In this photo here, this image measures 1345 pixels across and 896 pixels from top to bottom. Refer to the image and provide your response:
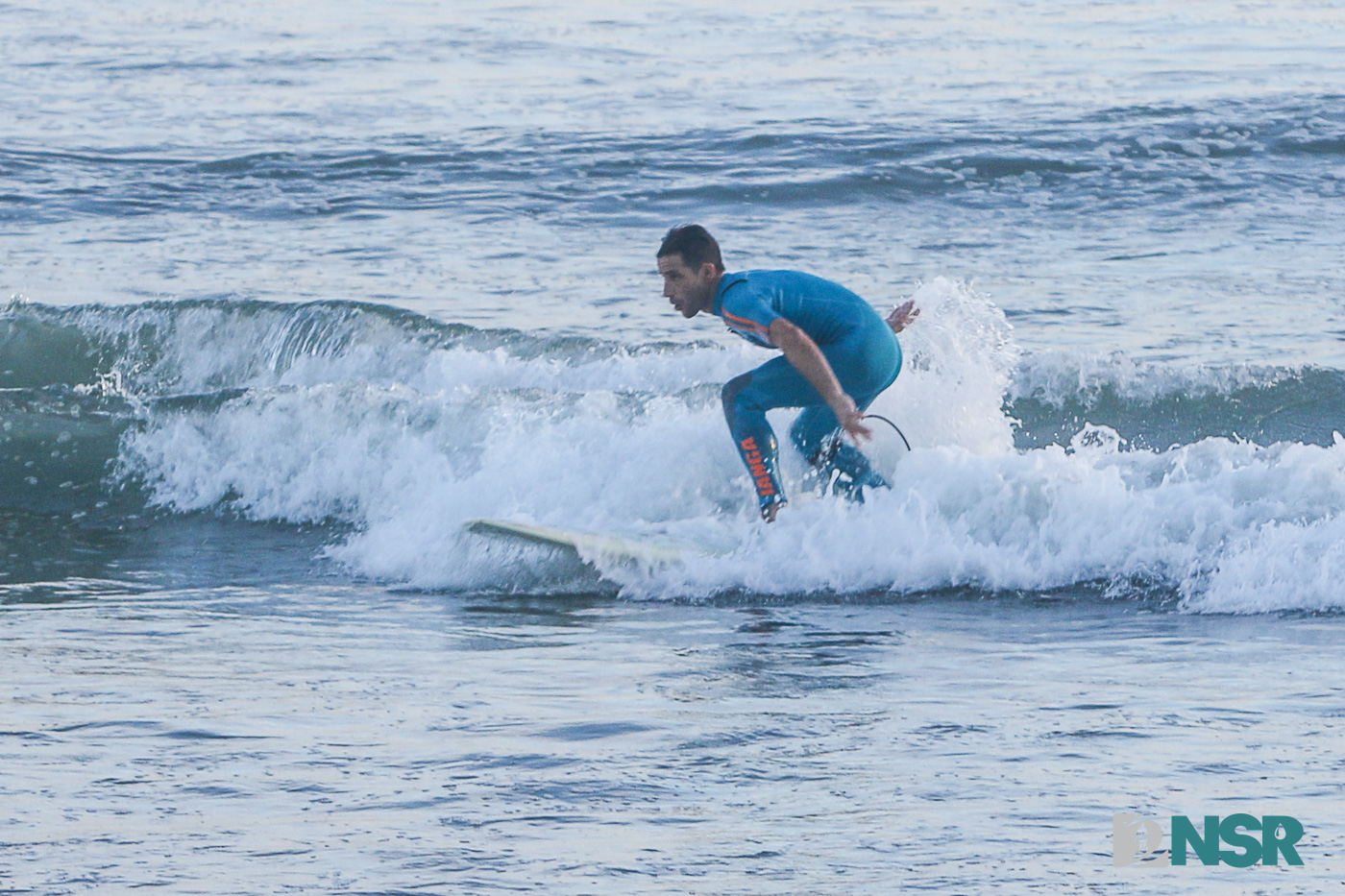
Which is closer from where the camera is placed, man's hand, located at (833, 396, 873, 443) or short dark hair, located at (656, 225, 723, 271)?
man's hand, located at (833, 396, 873, 443)

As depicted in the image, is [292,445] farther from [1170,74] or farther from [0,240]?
[1170,74]

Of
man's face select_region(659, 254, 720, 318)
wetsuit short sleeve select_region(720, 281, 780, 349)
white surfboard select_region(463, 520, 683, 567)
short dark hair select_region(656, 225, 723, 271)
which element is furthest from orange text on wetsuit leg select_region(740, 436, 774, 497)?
short dark hair select_region(656, 225, 723, 271)

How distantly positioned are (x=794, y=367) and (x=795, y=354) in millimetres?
365

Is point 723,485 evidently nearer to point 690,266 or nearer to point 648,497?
point 648,497

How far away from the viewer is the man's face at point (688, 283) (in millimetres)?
7266

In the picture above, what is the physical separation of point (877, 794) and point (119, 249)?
1284cm

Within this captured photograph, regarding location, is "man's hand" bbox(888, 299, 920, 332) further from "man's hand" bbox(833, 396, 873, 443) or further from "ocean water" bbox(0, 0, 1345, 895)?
"man's hand" bbox(833, 396, 873, 443)

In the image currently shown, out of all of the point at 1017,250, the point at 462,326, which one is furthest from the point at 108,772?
the point at 1017,250

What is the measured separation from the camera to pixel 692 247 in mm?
7242

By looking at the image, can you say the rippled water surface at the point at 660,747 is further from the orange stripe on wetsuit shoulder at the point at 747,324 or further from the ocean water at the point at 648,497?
the orange stripe on wetsuit shoulder at the point at 747,324

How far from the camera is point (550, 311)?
44.1 feet

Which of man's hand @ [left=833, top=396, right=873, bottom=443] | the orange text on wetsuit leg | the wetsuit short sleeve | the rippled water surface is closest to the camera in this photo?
the rippled water surface

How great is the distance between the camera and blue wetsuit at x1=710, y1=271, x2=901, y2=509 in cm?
748

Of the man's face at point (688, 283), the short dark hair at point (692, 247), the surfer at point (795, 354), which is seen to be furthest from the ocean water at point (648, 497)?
the short dark hair at point (692, 247)
